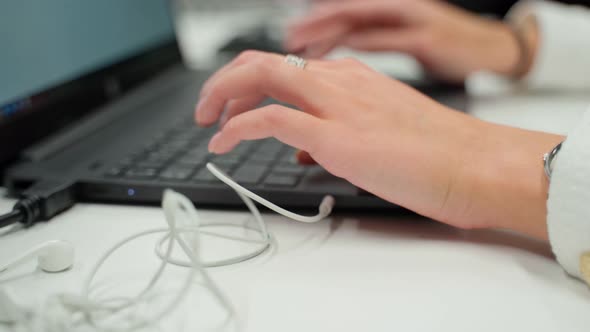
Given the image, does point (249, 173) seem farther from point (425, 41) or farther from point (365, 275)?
point (425, 41)

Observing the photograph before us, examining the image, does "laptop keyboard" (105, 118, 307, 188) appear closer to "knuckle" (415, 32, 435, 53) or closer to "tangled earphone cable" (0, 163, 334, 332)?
"tangled earphone cable" (0, 163, 334, 332)

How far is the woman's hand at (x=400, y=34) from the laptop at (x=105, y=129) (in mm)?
105

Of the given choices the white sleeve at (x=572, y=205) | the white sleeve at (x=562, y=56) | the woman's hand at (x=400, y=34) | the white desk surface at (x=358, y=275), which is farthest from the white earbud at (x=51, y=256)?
the white sleeve at (x=562, y=56)

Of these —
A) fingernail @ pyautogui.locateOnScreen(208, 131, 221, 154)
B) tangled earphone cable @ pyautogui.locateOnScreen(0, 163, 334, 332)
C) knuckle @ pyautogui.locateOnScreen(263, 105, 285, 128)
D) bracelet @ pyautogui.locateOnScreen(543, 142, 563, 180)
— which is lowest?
tangled earphone cable @ pyautogui.locateOnScreen(0, 163, 334, 332)

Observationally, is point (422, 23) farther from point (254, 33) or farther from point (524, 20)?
point (254, 33)

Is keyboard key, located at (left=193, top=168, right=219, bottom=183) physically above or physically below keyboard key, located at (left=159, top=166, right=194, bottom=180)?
below

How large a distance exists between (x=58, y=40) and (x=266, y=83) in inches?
10.5

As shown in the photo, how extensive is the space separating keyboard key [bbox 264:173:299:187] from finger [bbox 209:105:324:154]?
38 mm

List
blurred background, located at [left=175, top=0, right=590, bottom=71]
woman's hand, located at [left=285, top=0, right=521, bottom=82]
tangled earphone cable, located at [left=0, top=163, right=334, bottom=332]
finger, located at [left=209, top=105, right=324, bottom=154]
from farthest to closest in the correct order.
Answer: blurred background, located at [left=175, top=0, right=590, bottom=71] < woman's hand, located at [left=285, top=0, right=521, bottom=82] < finger, located at [left=209, top=105, right=324, bottom=154] < tangled earphone cable, located at [left=0, top=163, right=334, bottom=332]

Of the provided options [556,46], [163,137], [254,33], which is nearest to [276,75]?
[163,137]

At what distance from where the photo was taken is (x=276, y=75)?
1.47 ft

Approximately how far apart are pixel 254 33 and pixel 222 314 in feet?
2.82

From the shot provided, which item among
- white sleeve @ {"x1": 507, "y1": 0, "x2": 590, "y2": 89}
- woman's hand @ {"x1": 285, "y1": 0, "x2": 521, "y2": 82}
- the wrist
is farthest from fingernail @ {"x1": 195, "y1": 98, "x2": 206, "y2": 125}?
white sleeve @ {"x1": 507, "y1": 0, "x2": 590, "y2": 89}

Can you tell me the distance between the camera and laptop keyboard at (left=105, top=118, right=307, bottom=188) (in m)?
0.45
